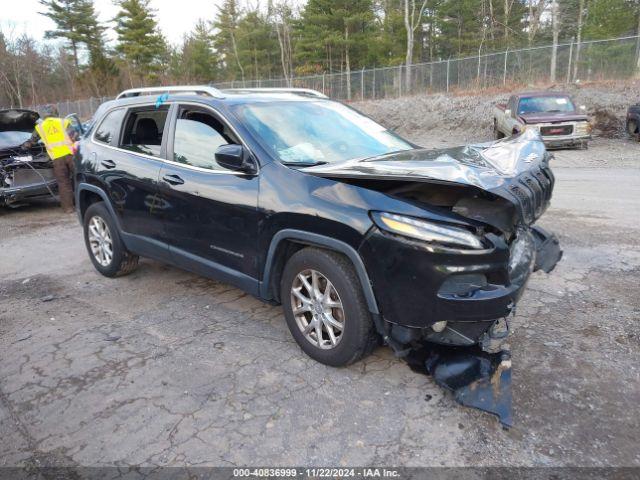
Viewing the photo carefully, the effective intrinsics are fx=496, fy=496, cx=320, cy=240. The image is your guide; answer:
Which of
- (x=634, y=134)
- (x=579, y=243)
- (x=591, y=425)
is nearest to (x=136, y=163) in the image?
(x=591, y=425)

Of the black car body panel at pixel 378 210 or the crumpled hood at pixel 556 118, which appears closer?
the black car body panel at pixel 378 210

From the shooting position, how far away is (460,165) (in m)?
3.02

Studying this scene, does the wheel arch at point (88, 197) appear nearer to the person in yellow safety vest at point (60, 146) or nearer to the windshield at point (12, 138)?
the person in yellow safety vest at point (60, 146)

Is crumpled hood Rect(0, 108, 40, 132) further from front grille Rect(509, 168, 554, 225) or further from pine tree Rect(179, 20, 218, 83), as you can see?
pine tree Rect(179, 20, 218, 83)

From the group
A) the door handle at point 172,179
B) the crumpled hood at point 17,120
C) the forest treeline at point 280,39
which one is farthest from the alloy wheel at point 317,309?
the forest treeline at point 280,39

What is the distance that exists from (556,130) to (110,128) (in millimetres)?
13821

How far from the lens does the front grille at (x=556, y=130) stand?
49.2ft

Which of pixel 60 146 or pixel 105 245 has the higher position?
pixel 60 146

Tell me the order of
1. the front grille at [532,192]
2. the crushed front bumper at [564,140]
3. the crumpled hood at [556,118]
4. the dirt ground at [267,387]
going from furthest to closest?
the crushed front bumper at [564,140]
the crumpled hood at [556,118]
the front grille at [532,192]
the dirt ground at [267,387]

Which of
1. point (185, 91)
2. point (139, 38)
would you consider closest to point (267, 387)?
point (185, 91)

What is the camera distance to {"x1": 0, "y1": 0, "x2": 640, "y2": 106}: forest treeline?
123 ft

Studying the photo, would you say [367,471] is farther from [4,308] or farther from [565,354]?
[4,308]

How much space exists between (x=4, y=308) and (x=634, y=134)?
60.8ft

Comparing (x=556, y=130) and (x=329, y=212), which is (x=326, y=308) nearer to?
(x=329, y=212)
